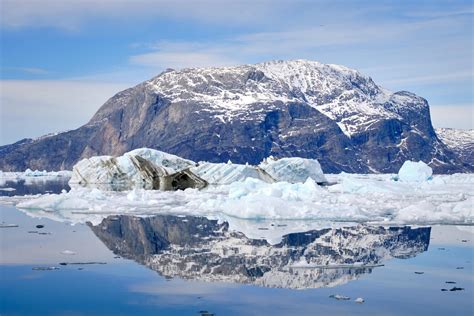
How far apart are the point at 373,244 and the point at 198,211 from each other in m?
9.15

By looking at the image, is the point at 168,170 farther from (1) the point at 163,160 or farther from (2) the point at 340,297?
(2) the point at 340,297

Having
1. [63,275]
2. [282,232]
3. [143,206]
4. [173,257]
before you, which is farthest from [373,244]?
[143,206]

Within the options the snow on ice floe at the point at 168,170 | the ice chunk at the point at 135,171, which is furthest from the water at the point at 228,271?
the ice chunk at the point at 135,171

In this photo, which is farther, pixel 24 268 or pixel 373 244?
pixel 373 244

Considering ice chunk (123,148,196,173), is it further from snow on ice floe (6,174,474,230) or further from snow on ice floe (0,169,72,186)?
snow on ice floe (6,174,474,230)

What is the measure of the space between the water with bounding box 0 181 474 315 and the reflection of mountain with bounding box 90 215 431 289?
0.8 inches

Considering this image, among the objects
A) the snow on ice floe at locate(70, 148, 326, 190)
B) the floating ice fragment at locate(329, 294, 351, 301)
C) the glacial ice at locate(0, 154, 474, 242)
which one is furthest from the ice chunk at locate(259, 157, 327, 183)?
the floating ice fragment at locate(329, 294, 351, 301)

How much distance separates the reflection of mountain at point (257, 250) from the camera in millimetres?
10953

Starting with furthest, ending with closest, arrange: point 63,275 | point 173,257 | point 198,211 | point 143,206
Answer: point 143,206 → point 198,211 → point 173,257 → point 63,275

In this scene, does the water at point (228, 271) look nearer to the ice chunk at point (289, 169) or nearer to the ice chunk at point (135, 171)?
the ice chunk at point (135, 171)

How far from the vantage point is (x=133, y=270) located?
11.4m

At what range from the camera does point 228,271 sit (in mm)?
11266

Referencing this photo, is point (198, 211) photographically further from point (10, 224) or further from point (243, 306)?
point (243, 306)

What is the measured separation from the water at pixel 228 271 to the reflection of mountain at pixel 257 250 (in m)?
0.02
